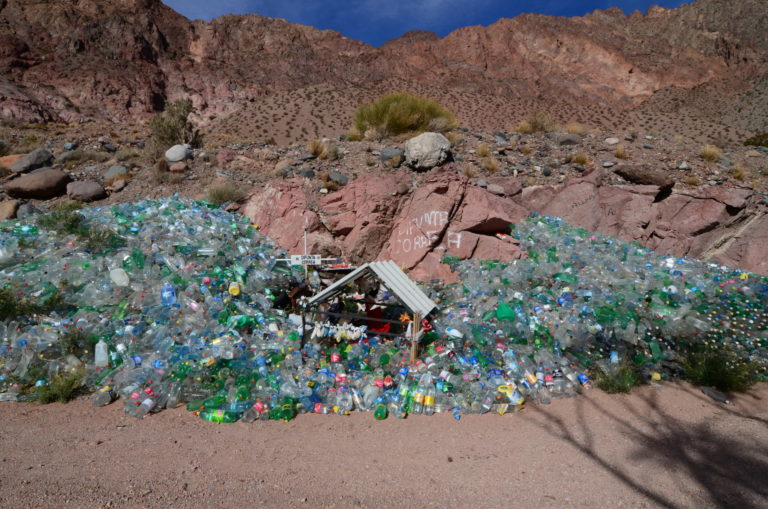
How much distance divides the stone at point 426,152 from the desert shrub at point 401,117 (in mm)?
2508

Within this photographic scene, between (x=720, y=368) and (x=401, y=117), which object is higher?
(x=401, y=117)

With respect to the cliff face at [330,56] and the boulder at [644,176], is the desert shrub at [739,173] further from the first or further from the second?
the cliff face at [330,56]

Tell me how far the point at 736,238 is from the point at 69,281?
36.4 feet

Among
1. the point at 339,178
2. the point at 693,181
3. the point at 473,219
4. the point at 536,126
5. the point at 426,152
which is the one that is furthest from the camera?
the point at 536,126

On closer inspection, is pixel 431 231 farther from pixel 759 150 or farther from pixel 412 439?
pixel 759 150

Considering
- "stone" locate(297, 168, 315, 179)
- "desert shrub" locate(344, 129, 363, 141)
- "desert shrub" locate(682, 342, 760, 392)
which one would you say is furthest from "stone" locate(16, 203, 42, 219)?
"desert shrub" locate(682, 342, 760, 392)

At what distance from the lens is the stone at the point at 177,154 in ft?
33.2

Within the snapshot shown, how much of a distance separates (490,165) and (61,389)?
8657 millimetres

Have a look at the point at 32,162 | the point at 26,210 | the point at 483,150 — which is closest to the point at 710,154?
the point at 483,150

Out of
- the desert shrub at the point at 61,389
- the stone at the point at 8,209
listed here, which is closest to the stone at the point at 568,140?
the desert shrub at the point at 61,389

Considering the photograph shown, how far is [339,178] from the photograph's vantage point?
884cm

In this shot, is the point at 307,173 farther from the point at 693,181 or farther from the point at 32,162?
the point at 693,181

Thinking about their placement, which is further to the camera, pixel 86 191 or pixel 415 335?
pixel 86 191

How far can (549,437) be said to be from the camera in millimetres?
3557
